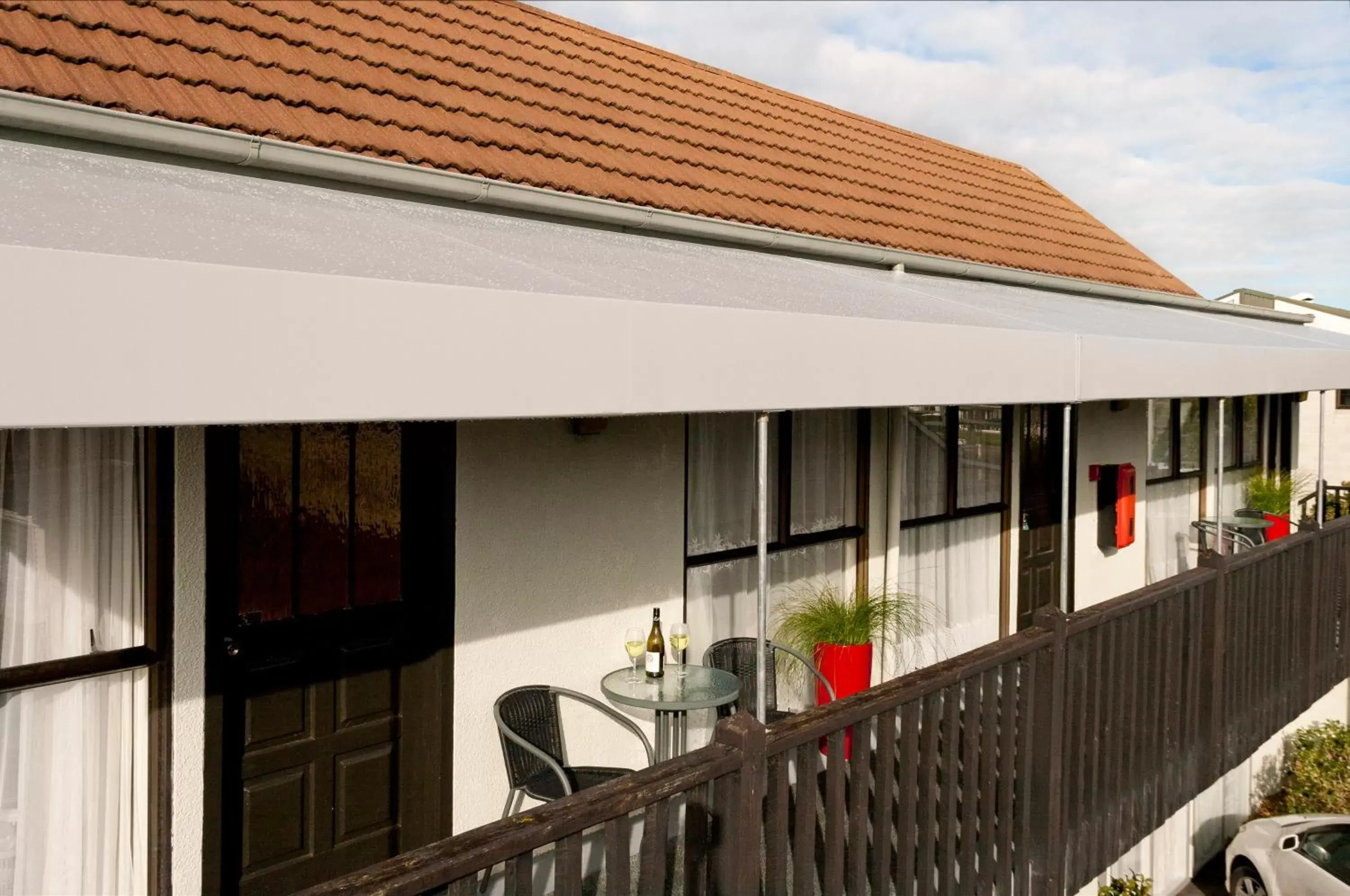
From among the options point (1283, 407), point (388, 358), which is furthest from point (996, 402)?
point (1283, 407)

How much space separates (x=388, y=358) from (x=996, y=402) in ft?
Answer: 8.64

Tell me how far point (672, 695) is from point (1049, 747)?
5.52ft

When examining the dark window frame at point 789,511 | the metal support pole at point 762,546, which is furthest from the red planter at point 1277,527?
the metal support pole at point 762,546

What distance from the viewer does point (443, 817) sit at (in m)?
4.39

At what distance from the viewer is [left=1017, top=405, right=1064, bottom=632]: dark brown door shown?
854 cm

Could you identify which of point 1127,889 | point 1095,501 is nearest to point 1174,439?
point 1095,501

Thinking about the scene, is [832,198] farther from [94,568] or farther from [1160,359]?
[94,568]

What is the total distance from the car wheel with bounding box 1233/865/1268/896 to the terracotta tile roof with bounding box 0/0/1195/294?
6.07 meters

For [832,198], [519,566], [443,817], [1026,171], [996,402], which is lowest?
[443,817]

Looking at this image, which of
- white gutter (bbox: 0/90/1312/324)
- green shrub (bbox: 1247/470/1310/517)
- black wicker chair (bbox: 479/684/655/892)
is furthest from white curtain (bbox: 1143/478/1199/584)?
black wicker chair (bbox: 479/684/655/892)

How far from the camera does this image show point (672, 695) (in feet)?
15.3

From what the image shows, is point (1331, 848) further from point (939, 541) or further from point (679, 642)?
point (679, 642)

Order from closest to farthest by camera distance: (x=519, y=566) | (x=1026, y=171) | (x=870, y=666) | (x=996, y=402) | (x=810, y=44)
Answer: (x=996, y=402), (x=519, y=566), (x=870, y=666), (x=1026, y=171), (x=810, y=44)

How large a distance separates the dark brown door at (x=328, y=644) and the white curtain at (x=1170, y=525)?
27.0ft
